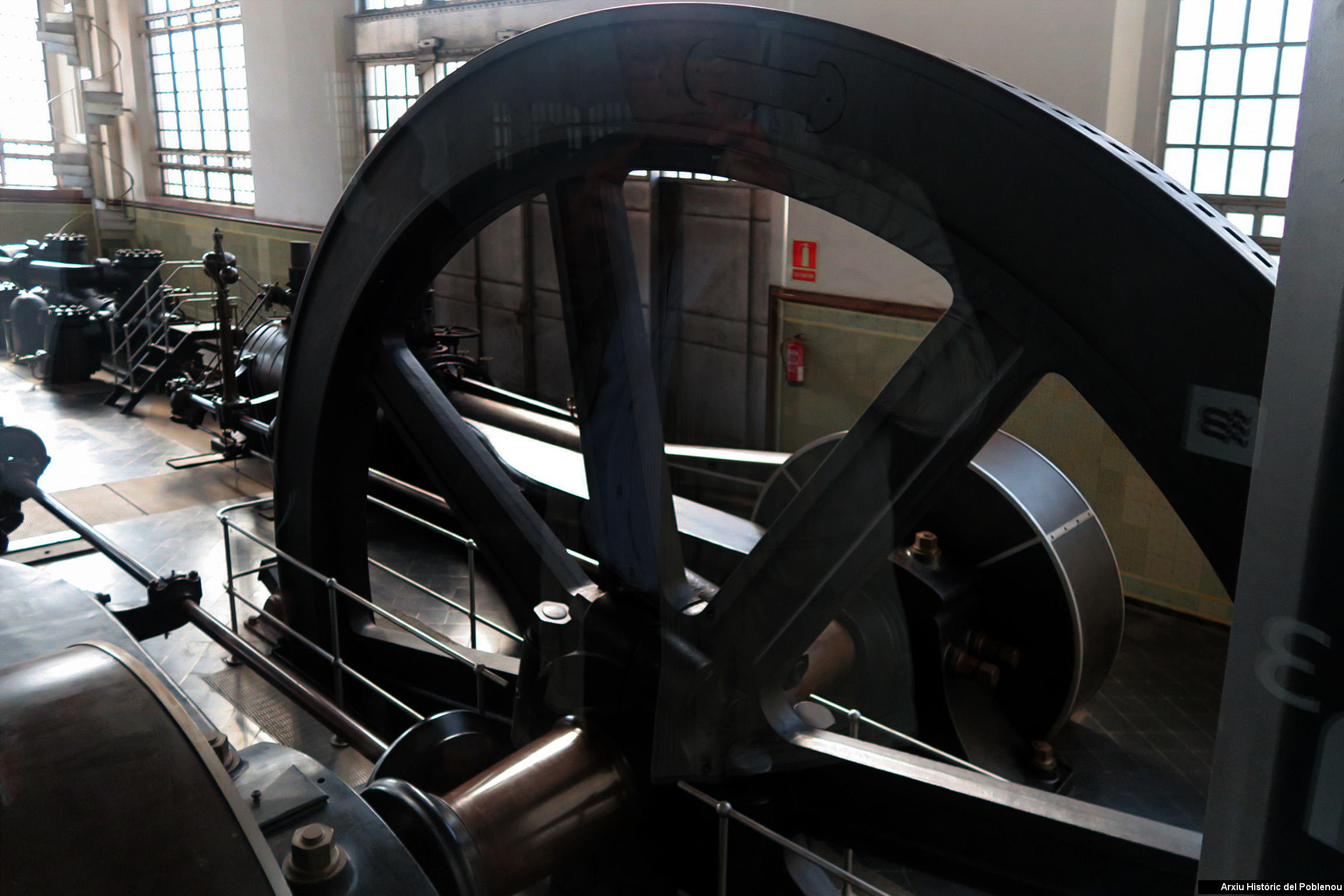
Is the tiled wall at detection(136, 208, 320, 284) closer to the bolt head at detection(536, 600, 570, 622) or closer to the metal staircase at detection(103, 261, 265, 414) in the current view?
the bolt head at detection(536, 600, 570, 622)

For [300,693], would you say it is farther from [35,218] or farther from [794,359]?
[35,218]

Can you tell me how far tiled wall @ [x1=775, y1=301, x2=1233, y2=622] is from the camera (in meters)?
0.70

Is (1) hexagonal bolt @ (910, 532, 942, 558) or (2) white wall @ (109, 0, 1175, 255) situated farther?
(1) hexagonal bolt @ (910, 532, 942, 558)

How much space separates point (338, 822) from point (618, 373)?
1.94 ft

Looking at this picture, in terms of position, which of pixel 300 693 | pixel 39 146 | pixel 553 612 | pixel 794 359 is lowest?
pixel 300 693

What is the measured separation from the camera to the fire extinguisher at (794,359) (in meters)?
0.84

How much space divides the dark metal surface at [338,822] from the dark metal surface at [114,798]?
0.19 metres

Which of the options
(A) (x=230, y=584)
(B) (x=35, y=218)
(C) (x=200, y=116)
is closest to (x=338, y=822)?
(C) (x=200, y=116)

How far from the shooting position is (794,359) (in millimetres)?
897

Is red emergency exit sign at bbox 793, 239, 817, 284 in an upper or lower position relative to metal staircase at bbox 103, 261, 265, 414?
upper

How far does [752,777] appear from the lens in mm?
1137

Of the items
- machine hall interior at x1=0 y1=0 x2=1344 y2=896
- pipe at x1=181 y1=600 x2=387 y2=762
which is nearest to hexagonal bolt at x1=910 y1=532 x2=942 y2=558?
machine hall interior at x1=0 y1=0 x2=1344 y2=896

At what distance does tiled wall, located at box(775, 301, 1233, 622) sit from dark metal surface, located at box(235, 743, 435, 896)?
0.51 metres

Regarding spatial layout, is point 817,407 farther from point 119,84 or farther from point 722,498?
point 119,84
